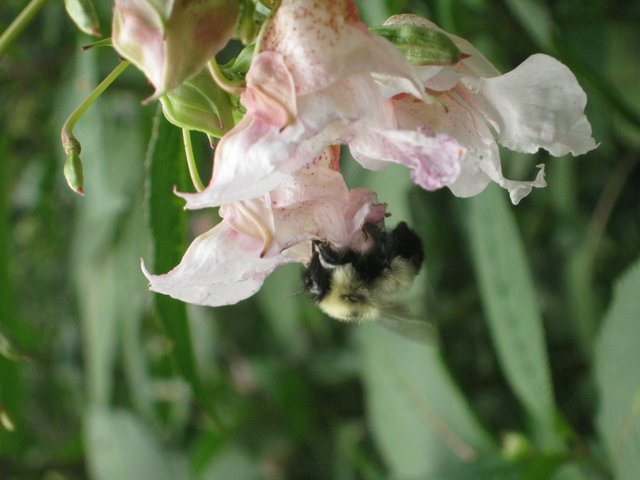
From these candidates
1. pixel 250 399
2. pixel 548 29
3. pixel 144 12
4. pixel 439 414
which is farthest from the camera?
pixel 250 399

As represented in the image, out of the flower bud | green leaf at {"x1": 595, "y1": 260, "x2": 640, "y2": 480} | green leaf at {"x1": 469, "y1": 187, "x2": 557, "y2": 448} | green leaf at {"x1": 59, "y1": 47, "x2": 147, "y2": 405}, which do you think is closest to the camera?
the flower bud

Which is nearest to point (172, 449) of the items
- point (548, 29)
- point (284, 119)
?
point (548, 29)

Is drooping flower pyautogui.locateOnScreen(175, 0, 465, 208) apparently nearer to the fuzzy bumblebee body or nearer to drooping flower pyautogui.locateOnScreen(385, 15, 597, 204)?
drooping flower pyautogui.locateOnScreen(385, 15, 597, 204)

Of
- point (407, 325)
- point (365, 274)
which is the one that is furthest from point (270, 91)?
point (407, 325)

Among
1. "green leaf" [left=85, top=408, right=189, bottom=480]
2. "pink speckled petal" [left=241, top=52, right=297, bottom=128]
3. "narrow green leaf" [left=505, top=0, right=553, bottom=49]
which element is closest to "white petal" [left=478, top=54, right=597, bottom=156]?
"pink speckled petal" [left=241, top=52, right=297, bottom=128]

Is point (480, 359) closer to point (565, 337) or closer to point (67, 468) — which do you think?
point (565, 337)
